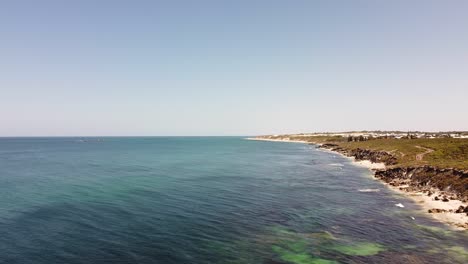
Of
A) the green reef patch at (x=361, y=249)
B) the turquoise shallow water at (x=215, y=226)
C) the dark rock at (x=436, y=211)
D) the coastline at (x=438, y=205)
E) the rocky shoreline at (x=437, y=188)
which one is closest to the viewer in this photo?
the turquoise shallow water at (x=215, y=226)

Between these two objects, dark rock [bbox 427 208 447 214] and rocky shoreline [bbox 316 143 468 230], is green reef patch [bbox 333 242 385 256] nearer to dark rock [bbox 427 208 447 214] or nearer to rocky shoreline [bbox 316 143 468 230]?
rocky shoreline [bbox 316 143 468 230]

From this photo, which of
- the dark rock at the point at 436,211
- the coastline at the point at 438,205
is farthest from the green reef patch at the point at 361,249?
the dark rock at the point at 436,211

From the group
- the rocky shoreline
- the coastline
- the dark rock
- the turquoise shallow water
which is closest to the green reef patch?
the turquoise shallow water

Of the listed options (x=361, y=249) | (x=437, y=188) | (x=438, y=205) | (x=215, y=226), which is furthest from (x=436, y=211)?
(x=215, y=226)

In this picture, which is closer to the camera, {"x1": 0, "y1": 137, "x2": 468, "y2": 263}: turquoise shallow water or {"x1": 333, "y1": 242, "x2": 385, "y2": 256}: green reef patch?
{"x1": 0, "y1": 137, "x2": 468, "y2": 263}: turquoise shallow water

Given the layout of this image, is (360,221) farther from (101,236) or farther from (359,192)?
(101,236)

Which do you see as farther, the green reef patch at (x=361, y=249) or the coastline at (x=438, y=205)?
the coastline at (x=438, y=205)

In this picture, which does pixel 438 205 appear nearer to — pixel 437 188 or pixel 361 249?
pixel 437 188

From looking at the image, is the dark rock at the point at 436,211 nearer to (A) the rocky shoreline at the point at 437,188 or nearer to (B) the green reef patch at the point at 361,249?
(A) the rocky shoreline at the point at 437,188
